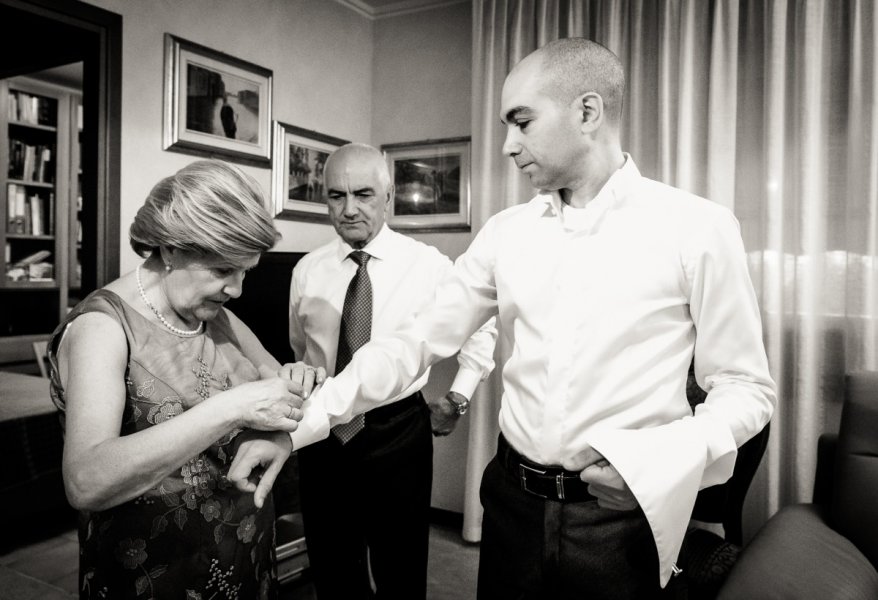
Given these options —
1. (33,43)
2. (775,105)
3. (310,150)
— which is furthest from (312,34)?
(775,105)

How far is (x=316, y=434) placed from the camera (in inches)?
60.1

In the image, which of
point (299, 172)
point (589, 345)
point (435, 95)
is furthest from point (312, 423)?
point (435, 95)

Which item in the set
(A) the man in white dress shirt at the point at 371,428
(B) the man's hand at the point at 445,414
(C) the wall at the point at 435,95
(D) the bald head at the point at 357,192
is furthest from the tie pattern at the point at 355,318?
(C) the wall at the point at 435,95

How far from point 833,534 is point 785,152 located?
1.59 m

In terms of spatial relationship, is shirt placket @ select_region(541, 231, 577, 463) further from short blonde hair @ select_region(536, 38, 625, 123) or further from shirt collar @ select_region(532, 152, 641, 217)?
short blonde hair @ select_region(536, 38, 625, 123)

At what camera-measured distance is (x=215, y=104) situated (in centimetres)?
304

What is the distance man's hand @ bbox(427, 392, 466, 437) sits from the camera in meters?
2.29

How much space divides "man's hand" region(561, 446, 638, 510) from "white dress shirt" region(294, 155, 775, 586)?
33 millimetres

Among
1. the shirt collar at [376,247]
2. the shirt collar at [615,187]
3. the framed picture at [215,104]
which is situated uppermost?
the framed picture at [215,104]

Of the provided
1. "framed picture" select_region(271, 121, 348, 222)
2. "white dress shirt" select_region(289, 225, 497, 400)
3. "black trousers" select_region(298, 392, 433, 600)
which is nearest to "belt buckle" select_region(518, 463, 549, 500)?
"black trousers" select_region(298, 392, 433, 600)

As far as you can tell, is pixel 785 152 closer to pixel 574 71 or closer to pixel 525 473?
pixel 574 71

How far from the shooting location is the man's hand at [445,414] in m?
2.29

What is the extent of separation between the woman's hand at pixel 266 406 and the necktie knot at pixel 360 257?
1.19 meters

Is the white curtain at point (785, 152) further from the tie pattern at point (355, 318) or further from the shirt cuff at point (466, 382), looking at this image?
the tie pattern at point (355, 318)
